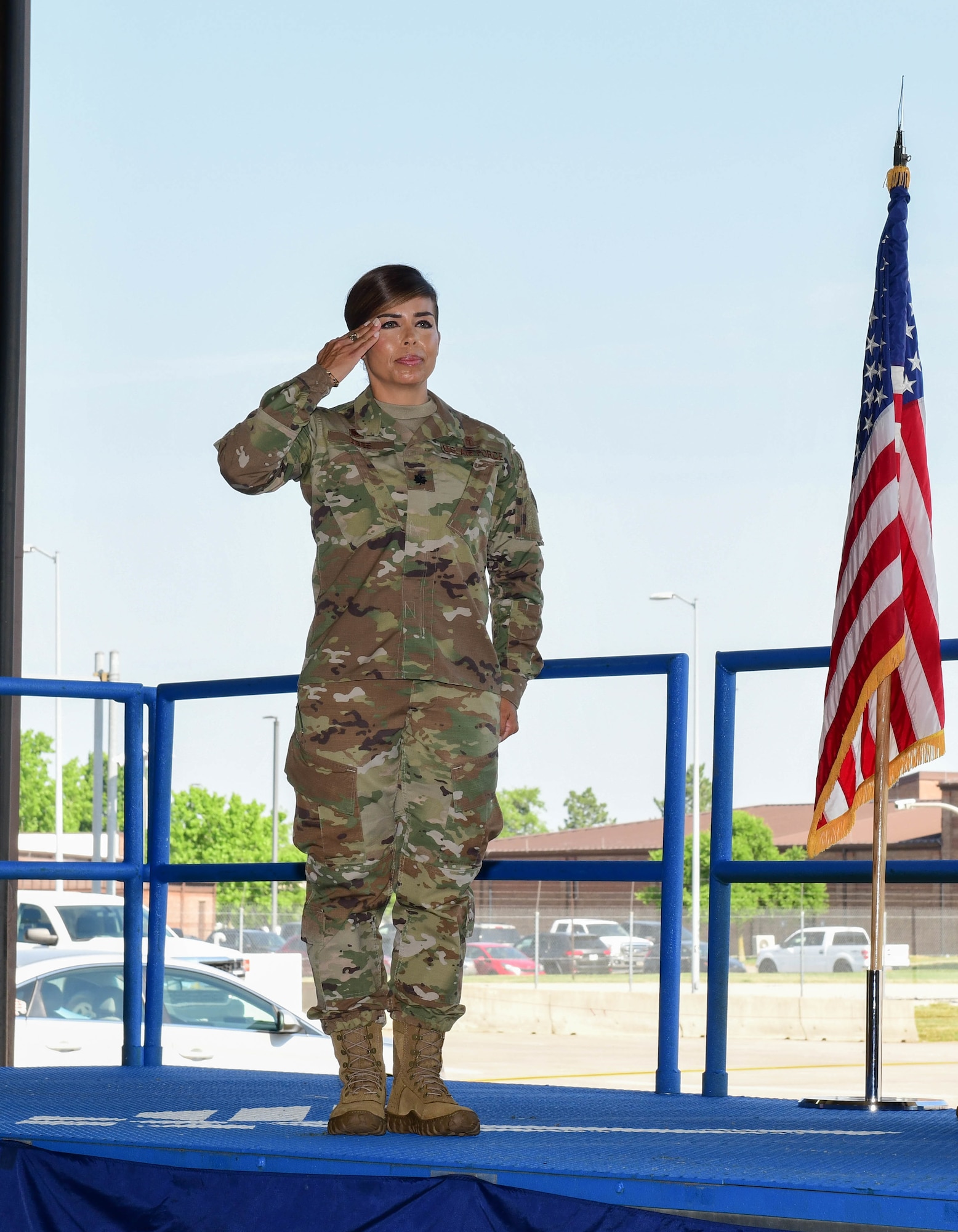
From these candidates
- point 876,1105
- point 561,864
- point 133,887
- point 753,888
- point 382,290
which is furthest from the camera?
point 753,888

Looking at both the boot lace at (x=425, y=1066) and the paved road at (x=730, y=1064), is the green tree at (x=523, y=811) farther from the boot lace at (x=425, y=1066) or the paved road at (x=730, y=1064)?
the boot lace at (x=425, y=1066)

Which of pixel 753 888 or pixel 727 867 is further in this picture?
pixel 753 888

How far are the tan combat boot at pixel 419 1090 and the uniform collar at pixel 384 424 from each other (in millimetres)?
958

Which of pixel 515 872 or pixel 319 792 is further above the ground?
pixel 319 792

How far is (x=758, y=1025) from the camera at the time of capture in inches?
1131

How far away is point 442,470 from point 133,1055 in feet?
6.60

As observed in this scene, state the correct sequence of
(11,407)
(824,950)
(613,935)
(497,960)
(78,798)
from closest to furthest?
1. (11,407)
2. (824,950)
3. (613,935)
4. (497,960)
5. (78,798)

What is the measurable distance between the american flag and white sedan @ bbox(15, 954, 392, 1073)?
5.68 m

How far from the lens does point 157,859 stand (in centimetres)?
391

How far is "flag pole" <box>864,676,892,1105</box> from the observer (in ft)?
9.81

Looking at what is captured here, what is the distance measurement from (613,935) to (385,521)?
35810mm

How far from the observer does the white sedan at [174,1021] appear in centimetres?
843

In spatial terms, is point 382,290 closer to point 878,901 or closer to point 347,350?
point 347,350

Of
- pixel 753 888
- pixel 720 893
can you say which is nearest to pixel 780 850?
pixel 753 888
